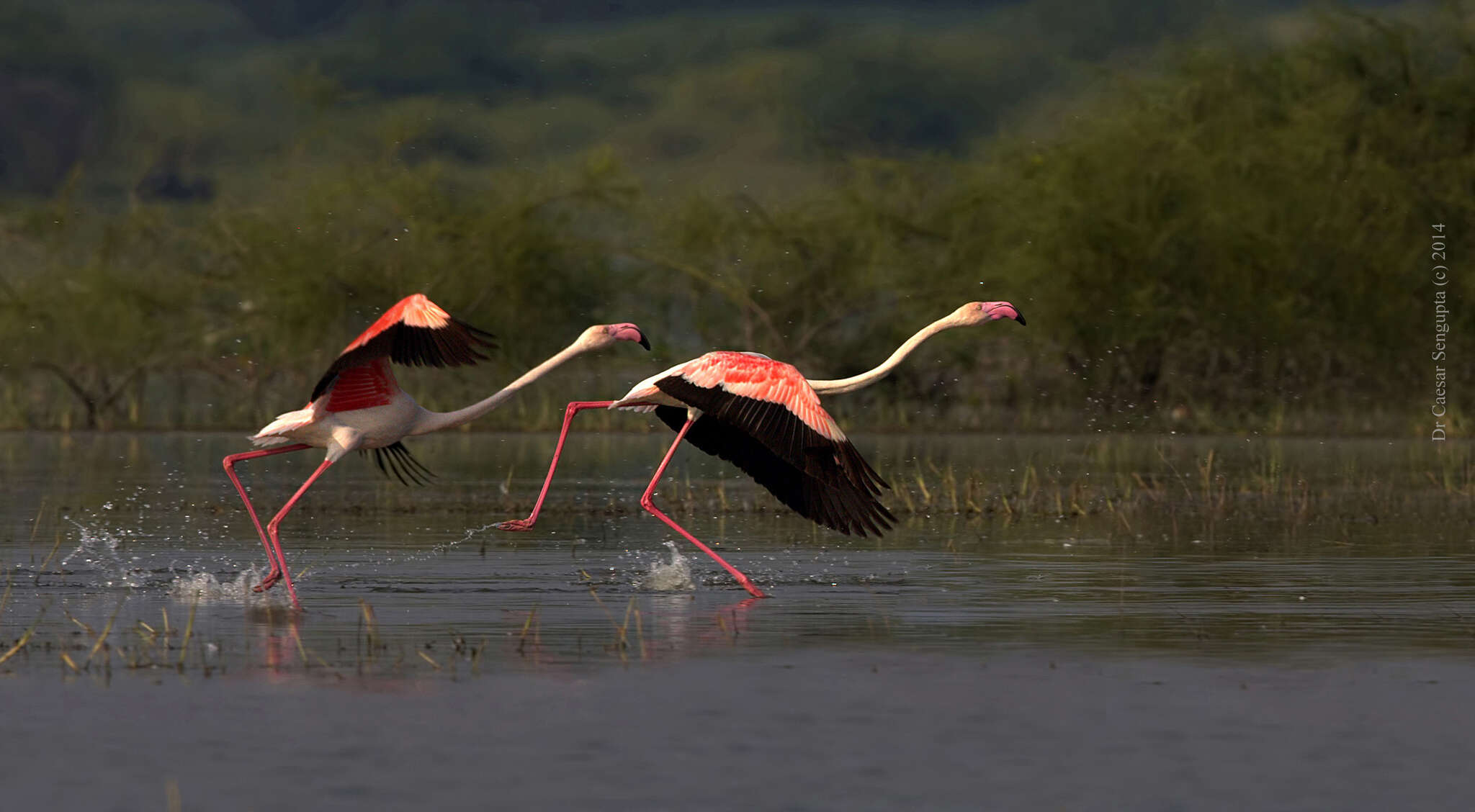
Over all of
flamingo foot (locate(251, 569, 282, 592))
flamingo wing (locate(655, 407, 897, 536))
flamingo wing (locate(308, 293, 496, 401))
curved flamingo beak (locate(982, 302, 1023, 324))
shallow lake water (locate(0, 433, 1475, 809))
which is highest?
curved flamingo beak (locate(982, 302, 1023, 324))

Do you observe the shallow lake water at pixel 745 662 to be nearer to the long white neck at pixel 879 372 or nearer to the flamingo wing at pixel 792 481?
the flamingo wing at pixel 792 481

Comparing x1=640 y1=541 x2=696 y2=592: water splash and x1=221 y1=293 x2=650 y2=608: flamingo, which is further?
x1=640 y1=541 x2=696 y2=592: water splash

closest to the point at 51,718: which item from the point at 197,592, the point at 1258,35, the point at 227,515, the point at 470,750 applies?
the point at 470,750

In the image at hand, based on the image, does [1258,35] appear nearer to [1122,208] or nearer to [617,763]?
[1122,208]

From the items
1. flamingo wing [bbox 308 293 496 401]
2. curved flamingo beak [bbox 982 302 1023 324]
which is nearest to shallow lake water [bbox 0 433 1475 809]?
flamingo wing [bbox 308 293 496 401]

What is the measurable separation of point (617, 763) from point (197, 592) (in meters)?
5.65

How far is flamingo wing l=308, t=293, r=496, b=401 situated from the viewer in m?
12.3

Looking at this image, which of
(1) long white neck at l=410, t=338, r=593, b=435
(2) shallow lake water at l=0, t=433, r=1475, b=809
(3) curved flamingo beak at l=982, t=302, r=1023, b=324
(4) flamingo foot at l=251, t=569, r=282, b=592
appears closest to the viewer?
(2) shallow lake water at l=0, t=433, r=1475, b=809

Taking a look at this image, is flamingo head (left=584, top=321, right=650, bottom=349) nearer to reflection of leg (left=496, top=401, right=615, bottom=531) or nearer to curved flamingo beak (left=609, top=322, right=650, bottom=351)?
curved flamingo beak (left=609, top=322, right=650, bottom=351)

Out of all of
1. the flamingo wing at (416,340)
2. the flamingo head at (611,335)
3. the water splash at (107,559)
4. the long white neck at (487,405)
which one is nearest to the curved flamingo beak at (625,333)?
the flamingo head at (611,335)

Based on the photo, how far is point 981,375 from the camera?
133ft

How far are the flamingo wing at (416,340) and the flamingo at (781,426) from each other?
30.3 inches

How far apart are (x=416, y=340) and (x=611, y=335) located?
1.11m

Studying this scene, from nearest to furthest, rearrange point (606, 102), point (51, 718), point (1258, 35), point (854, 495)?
point (51, 718)
point (854, 495)
point (1258, 35)
point (606, 102)
